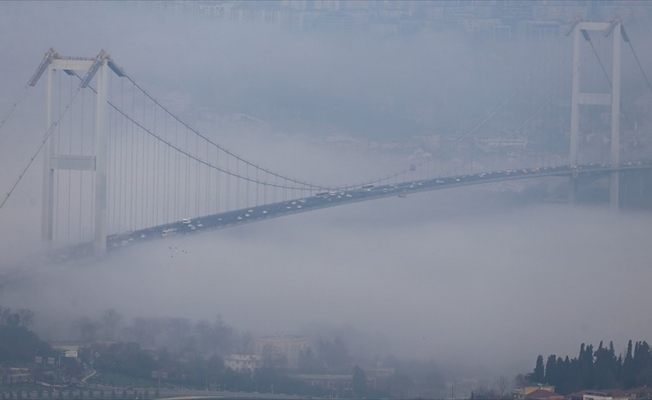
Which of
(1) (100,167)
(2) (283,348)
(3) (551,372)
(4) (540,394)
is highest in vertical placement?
(1) (100,167)

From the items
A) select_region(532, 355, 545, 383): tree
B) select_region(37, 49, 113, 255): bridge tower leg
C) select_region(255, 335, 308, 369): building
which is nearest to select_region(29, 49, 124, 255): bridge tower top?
select_region(37, 49, 113, 255): bridge tower leg

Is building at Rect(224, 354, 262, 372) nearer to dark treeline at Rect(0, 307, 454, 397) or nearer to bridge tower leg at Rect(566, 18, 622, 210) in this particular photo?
dark treeline at Rect(0, 307, 454, 397)

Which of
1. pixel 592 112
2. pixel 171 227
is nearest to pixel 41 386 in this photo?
pixel 171 227

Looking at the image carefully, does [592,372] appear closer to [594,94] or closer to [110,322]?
[110,322]

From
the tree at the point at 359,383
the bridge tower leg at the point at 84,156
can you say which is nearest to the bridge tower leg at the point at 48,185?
the bridge tower leg at the point at 84,156

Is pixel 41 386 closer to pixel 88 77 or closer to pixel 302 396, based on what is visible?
pixel 302 396

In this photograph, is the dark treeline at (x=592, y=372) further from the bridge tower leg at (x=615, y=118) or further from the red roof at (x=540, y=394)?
the bridge tower leg at (x=615, y=118)

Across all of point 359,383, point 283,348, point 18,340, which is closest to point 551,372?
point 359,383
